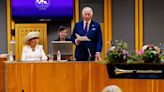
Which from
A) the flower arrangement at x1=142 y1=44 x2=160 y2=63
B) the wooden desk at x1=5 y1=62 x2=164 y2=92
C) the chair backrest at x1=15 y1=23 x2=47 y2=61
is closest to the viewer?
the flower arrangement at x1=142 y1=44 x2=160 y2=63

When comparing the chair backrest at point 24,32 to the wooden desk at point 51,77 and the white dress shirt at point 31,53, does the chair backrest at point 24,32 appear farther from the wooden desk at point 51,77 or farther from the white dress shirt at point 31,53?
the wooden desk at point 51,77

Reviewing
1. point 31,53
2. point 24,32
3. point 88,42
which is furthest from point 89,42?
point 24,32

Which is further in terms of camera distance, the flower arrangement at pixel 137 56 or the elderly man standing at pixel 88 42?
the elderly man standing at pixel 88 42

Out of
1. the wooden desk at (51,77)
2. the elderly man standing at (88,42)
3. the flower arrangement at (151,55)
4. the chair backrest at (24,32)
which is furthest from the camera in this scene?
the chair backrest at (24,32)

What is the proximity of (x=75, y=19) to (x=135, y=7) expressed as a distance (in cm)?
116

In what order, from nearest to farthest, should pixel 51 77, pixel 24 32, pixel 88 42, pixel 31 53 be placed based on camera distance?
pixel 51 77 < pixel 88 42 < pixel 31 53 < pixel 24 32

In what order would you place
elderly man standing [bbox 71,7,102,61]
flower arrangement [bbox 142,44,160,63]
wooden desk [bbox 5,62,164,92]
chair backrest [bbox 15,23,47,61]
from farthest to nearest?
chair backrest [bbox 15,23,47,61], elderly man standing [bbox 71,7,102,61], wooden desk [bbox 5,62,164,92], flower arrangement [bbox 142,44,160,63]

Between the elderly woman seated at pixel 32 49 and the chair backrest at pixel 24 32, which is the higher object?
the chair backrest at pixel 24 32

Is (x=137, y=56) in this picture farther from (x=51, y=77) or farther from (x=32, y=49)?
(x=32, y=49)

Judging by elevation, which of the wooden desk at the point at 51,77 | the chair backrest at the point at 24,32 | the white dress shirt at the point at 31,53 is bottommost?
the wooden desk at the point at 51,77

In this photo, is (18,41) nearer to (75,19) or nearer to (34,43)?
(75,19)

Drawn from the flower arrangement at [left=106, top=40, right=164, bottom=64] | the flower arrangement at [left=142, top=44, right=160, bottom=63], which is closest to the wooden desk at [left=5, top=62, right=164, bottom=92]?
the flower arrangement at [left=106, top=40, right=164, bottom=64]

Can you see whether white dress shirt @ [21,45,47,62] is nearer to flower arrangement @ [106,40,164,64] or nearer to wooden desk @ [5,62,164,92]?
wooden desk @ [5,62,164,92]

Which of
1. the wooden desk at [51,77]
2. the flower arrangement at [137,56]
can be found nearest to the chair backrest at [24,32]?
the wooden desk at [51,77]
